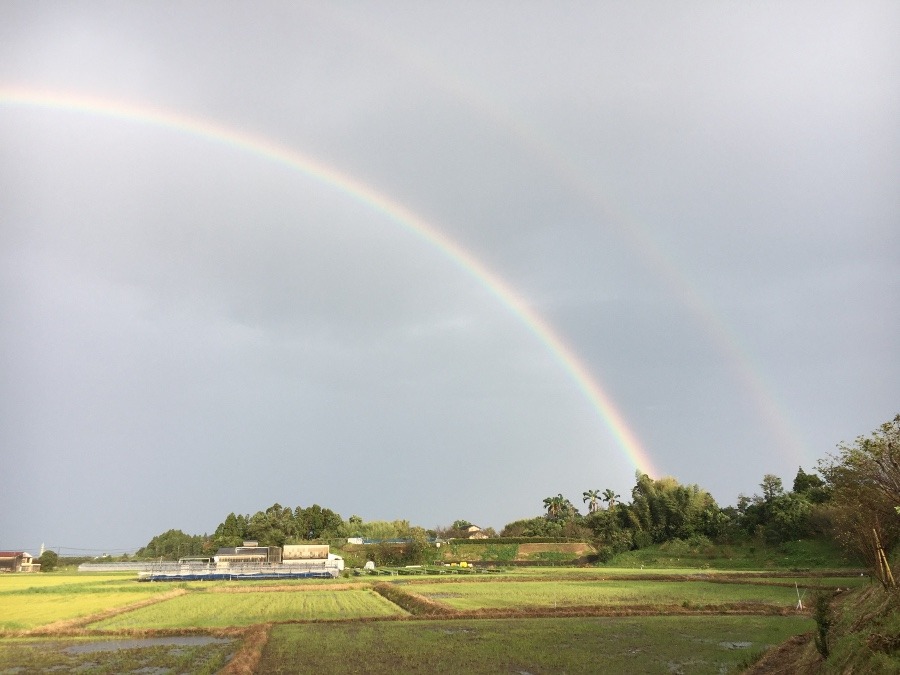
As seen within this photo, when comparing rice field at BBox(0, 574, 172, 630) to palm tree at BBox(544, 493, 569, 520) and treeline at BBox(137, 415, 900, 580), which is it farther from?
palm tree at BBox(544, 493, 569, 520)

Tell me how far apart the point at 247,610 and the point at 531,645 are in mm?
17666

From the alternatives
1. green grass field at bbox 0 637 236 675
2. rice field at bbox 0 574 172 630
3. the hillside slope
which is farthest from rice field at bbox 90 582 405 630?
the hillside slope

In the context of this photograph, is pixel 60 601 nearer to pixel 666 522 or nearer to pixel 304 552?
pixel 304 552

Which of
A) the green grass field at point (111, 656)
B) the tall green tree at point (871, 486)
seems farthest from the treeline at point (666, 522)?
the green grass field at point (111, 656)

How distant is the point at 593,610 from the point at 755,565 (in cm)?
Answer: 4195

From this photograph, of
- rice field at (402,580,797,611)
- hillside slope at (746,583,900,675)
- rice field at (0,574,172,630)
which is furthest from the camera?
rice field at (402,580,797,611)

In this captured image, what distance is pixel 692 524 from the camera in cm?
7912

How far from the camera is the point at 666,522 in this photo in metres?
82.9

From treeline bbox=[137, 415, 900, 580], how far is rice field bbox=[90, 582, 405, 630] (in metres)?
21.5

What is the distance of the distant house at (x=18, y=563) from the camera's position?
87125 millimetres

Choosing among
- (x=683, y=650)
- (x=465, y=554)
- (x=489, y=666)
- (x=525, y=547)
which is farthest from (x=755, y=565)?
(x=489, y=666)

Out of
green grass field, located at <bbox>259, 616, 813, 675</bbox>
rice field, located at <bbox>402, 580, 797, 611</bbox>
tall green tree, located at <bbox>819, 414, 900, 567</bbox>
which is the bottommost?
rice field, located at <bbox>402, 580, 797, 611</bbox>

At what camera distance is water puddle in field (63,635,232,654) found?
21.7 m

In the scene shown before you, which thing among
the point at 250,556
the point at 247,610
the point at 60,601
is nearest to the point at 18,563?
the point at 250,556
